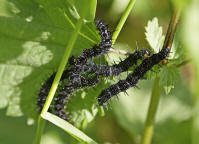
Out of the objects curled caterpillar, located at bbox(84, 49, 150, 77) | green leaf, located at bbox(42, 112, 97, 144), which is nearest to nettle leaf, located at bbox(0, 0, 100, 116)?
curled caterpillar, located at bbox(84, 49, 150, 77)

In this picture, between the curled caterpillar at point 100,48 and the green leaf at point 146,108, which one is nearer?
the curled caterpillar at point 100,48

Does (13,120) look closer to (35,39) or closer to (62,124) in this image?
(35,39)

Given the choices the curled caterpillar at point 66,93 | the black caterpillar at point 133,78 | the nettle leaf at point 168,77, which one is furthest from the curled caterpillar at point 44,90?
the nettle leaf at point 168,77

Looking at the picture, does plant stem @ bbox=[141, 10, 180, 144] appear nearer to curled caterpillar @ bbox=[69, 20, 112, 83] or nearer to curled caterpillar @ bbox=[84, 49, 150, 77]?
curled caterpillar @ bbox=[84, 49, 150, 77]

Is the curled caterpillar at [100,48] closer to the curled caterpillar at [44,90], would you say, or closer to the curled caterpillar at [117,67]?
the curled caterpillar at [117,67]

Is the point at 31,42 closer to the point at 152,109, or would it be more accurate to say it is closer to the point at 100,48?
the point at 100,48

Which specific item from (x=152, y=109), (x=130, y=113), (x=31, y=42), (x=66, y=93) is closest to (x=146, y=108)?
(x=130, y=113)
